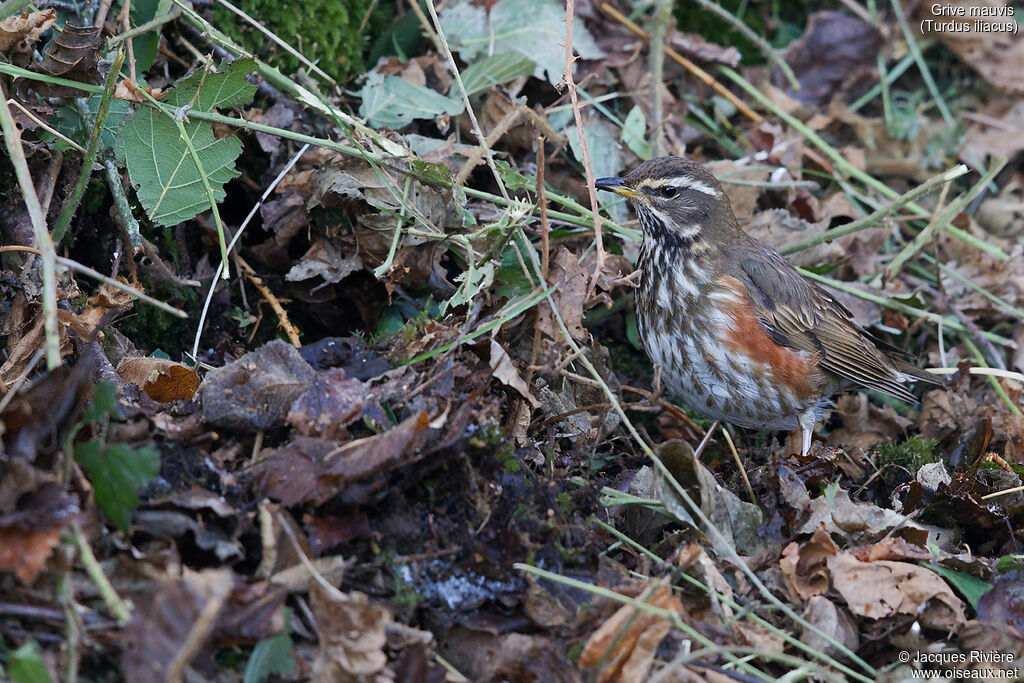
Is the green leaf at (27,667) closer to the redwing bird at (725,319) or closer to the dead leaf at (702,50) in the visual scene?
the redwing bird at (725,319)

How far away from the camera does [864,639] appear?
3988 millimetres

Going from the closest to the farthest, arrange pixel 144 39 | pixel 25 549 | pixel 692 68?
pixel 25 549 < pixel 144 39 < pixel 692 68

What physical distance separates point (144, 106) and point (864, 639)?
4.32m

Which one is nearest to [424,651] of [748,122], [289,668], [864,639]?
[289,668]

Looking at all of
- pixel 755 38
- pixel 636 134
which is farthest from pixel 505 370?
pixel 755 38

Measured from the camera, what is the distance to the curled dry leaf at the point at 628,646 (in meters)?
3.38

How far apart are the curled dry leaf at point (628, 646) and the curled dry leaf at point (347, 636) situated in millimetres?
765

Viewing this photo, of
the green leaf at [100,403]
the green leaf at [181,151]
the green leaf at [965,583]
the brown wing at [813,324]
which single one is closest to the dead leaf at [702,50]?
the brown wing at [813,324]

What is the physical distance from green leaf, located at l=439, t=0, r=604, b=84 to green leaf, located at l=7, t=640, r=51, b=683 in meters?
4.76

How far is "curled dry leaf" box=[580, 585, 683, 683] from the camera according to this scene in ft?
11.1

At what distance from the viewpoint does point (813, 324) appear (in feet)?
19.6

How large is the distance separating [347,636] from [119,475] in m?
0.99

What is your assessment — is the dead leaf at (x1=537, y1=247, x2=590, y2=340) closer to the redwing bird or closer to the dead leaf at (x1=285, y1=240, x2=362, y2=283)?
the redwing bird

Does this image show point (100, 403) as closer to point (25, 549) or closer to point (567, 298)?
point (25, 549)
